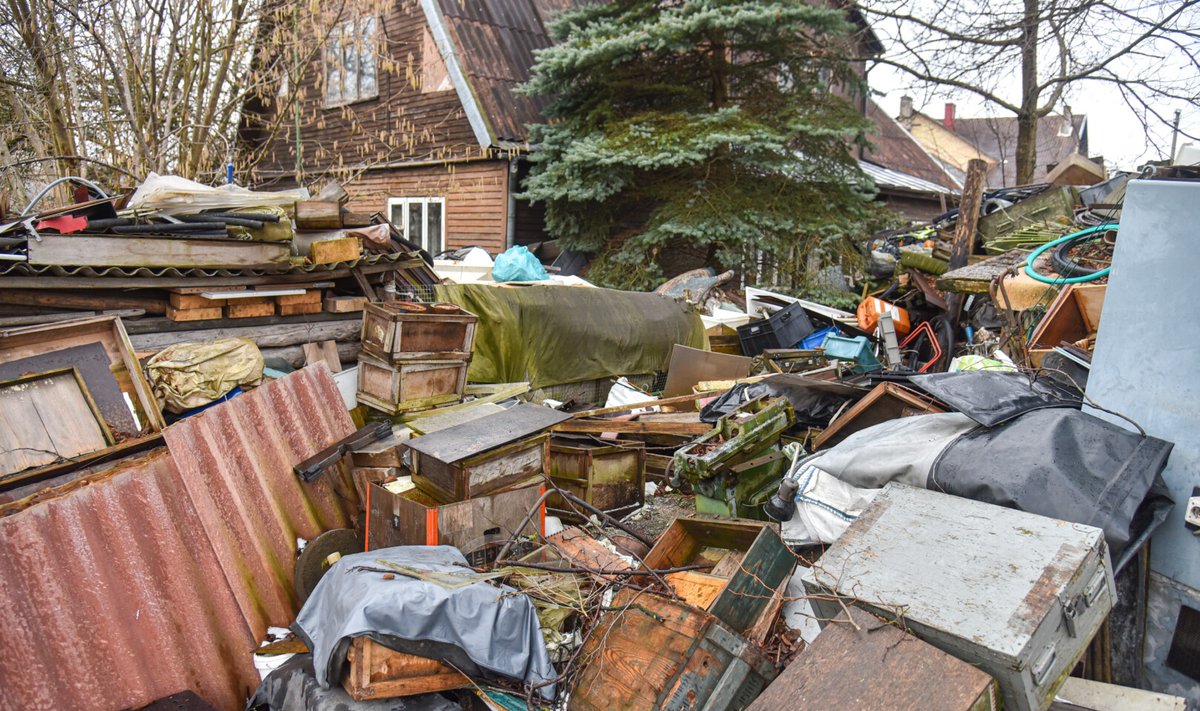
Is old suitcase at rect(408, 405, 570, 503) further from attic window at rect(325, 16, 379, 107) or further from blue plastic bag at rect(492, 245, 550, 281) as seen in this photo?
attic window at rect(325, 16, 379, 107)

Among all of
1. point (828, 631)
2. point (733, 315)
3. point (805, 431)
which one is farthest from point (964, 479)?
point (733, 315)

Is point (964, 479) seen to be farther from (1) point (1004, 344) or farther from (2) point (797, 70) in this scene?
(2) point (797, 70)

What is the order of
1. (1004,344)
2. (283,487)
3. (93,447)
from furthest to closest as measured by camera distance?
(1004,344) < (283,487) < (93,447)

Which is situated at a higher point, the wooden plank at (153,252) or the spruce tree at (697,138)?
the spruce tree at (697,138)

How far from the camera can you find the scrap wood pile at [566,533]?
3070 mm

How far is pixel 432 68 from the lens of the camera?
536 inches

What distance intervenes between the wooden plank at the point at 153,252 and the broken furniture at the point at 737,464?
3.55 meters

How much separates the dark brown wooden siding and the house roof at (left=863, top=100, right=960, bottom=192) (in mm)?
10687

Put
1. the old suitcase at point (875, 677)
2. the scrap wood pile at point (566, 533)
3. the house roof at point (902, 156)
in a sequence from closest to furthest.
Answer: the old suitcase at point (875, 677) → the scrap wood pile at point (566, 533) → the house roof at point (902, 156)

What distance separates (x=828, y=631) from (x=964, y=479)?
128 centimetres

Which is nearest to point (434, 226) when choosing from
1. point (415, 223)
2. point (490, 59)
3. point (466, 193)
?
point (415, 223)

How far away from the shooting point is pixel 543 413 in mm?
5344

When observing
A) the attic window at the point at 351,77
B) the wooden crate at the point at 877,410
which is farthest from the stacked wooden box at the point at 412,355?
the attic window at the point at 351,77

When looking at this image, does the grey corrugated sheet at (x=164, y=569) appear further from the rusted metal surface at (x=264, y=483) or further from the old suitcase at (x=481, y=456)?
the old suitcase at (x=481, y=456)
